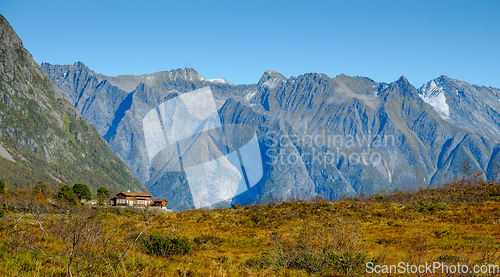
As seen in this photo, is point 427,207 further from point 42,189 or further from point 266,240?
point 42,189

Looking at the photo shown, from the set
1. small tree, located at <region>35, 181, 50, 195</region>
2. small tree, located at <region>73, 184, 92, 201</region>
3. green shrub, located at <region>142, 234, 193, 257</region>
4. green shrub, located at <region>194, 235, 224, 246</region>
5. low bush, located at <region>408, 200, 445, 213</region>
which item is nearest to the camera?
green shrub, located at <region>142, 234, 193, 257</region>

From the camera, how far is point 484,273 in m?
13.1

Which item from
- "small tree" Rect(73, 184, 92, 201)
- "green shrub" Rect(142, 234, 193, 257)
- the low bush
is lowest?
"green shrub" Rect(142, 234, 193, 257)

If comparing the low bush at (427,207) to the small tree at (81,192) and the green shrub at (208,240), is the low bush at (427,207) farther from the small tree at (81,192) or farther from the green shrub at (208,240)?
the small tree at (81,192)

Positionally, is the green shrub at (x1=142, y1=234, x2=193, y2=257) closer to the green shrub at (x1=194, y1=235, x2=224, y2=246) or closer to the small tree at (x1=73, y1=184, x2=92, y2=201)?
the green shrub at (x1=194, y1=235, x2=224, y2=246)

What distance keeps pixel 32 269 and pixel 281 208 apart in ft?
117

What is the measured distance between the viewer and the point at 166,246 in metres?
19.8

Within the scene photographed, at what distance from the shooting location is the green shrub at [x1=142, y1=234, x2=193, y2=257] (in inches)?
777

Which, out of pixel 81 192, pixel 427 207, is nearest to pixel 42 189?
pixel 81 192

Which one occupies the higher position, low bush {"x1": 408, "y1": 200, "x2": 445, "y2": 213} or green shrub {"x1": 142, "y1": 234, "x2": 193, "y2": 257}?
low bush {"x1": 408, "y1": 200, "x2": 445, "y2": 213}

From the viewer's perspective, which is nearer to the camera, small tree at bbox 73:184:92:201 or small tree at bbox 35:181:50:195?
small tree at bbox 35:181:50:195

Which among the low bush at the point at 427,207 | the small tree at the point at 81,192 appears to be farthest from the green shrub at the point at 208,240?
the small tree at the point at 81,192

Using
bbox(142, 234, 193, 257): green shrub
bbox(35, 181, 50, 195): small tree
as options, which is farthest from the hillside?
bbox(35, 181, 50, 195): small tree

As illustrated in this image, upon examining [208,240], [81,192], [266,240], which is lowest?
[208,240]
